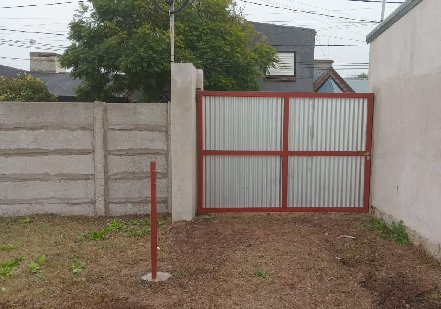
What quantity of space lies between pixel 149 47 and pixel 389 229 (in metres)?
12.5

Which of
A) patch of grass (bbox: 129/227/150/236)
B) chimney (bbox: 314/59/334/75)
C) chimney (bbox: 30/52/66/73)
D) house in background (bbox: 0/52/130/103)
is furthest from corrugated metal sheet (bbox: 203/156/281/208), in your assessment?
chimney (bbox: 30/52/66/73)

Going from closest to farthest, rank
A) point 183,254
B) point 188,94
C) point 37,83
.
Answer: point 183,254, point 188,94, point 37,83

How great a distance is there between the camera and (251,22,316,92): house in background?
939 inches

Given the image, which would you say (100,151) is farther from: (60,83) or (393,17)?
(60,83)

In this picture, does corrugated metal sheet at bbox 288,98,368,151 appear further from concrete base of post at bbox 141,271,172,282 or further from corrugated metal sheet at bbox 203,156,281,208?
concrete base of post at bbox 141,271,172,282

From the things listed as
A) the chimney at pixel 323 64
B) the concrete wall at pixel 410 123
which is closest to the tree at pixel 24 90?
the concrete wall at pixel 410 123

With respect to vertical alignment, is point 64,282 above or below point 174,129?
below

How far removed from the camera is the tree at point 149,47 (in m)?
16.1

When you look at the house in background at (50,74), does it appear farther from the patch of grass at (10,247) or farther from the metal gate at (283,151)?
the patch of grass at (10,247)

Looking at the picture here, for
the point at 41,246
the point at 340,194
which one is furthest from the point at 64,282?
the point at 340,194

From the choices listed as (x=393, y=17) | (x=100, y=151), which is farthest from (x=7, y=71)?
(x=393, y=17)

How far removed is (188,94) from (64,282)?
10.3ft

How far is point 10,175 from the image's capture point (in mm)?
6492

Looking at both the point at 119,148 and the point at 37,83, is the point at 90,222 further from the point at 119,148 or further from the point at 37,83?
the point at 37,83
